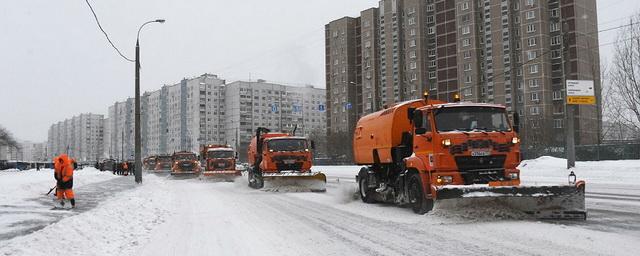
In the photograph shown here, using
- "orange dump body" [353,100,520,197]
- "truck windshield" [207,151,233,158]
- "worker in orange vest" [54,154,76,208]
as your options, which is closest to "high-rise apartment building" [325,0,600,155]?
"truck windshield" [207,151,233,158]

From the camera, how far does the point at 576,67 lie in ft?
210

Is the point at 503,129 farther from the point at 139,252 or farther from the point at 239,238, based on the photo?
the point at 139,252

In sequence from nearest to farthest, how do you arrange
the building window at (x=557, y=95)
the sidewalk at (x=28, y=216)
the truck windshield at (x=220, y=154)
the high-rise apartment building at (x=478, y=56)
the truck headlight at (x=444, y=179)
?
1. the sidewalk at (x=28, y=216)
2. the truck headlight at (x=444, y=179)
3. the truck windshield at (x=220, y=154)
4. the high-rise apartment building at (x=478, y=56)
5. the building window at (x=557, y=95)

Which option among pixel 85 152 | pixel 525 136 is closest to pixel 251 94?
pixel 525 136

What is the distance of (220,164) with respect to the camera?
→ 3183cm

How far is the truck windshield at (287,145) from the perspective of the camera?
22.1m

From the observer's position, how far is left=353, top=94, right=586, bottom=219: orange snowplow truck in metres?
9.44

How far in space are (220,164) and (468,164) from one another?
76.9ft

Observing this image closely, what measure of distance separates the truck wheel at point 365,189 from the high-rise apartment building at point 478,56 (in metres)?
43.0

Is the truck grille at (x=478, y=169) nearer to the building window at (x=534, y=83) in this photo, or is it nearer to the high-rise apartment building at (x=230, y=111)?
the building window at (x=534, y=83)

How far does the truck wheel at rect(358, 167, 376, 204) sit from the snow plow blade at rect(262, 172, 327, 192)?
5283 millimetres

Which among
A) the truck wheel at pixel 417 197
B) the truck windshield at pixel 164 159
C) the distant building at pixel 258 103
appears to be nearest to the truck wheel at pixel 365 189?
the truck wheel at pixel 417 197

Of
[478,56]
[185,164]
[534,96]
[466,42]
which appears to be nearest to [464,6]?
[466,42]

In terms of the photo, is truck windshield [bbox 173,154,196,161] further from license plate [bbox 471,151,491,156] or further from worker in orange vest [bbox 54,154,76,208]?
license plate [bbox 471,151,491,156]
